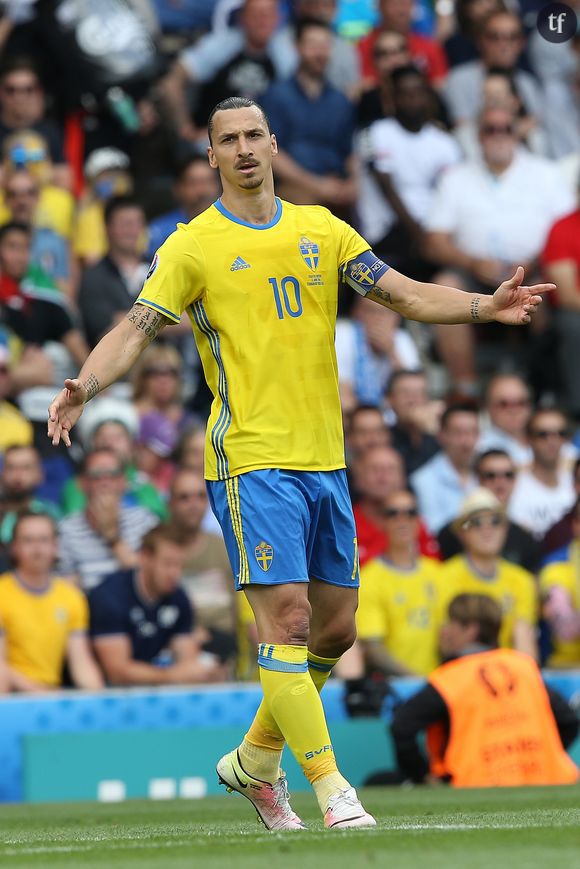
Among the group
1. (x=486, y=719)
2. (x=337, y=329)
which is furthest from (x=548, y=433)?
(x=486, y=719)

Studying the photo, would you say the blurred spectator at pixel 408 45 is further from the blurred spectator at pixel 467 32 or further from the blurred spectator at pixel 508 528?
the blurred spectator at pixel 508 528

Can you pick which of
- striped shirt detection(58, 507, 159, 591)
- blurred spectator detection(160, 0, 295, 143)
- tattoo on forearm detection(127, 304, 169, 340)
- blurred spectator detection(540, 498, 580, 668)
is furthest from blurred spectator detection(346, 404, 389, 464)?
tattoo on forearm detection(127, 304, 169, 340)

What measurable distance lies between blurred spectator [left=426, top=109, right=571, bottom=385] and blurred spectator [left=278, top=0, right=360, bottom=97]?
61.9 inches

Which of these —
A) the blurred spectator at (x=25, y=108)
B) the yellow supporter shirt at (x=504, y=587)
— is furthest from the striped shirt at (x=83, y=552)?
the blurred spectator at (x=25, y=108)

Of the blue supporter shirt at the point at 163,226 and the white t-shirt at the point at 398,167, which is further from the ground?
the white t-shirt at the point at 398,167

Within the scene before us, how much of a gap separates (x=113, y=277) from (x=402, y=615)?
3750mm

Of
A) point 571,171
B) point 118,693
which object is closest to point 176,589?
point 118,693

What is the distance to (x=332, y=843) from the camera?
5.73 meters

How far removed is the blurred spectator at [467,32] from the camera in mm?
16562

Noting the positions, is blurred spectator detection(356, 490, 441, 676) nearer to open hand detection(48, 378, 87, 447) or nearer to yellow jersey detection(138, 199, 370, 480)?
yellow jersey detection(138, 199, 370, 480)

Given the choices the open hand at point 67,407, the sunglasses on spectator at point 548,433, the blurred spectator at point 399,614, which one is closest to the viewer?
the open hand at point 67,407

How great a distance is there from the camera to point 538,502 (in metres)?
13.3

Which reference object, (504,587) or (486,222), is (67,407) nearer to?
(504,587)

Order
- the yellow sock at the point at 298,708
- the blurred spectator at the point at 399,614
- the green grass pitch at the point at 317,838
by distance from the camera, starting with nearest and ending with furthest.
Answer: the green grass pitch at the point at 317,838 < the yellow sock at the point at 298,708 < the blurred spectator at the point at 399,614
